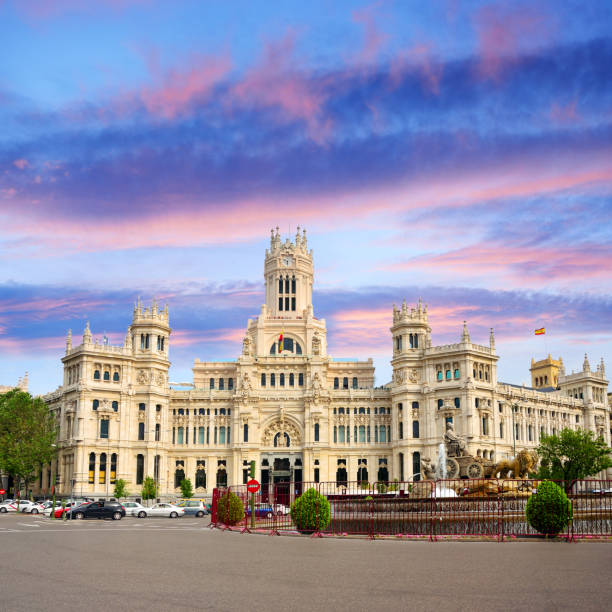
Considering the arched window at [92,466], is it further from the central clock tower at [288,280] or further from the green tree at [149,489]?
the central clock tower at [288,280]

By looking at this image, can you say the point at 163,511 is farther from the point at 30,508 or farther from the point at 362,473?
the point at 362,473

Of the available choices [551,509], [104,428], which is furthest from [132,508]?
[551,509]

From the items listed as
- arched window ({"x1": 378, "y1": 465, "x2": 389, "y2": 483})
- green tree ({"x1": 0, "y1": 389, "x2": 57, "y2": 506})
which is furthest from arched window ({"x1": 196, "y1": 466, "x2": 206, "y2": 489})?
arched window ({"x1": 378, "y1": 465, "x2": 389, "y2": 483})

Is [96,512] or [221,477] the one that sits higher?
[221,477]

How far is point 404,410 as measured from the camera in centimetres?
11050

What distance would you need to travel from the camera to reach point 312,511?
36312mm

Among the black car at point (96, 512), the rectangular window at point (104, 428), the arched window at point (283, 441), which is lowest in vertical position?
the black car at point (96, 512)

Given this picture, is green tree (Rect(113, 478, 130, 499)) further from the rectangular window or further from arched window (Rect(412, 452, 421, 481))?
arched window (Rect(412, 452, 421, 481))

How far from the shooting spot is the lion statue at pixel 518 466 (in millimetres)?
43594

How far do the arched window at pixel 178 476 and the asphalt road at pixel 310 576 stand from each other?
84.2 m

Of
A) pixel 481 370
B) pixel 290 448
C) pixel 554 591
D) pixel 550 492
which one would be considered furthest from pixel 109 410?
pixel 554 591

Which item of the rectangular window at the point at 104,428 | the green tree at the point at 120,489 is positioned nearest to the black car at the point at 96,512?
the green tree at the point at 120,489

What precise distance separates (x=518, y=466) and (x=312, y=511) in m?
13.5

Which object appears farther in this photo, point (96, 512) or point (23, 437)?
point (23, 437)
